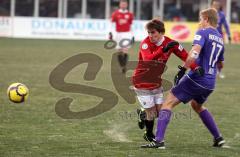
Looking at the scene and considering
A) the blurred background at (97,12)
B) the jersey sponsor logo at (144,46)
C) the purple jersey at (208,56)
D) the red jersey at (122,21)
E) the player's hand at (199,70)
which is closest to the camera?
the player's hand at (199,70)

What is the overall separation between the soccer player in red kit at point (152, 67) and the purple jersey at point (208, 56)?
31cm

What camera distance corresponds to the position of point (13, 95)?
10.9m

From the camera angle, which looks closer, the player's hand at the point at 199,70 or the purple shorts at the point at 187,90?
the player's hand at the point at 199,70

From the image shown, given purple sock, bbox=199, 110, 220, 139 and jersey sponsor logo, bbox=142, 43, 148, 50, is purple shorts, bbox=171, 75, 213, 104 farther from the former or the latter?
jersey sponsor logo, bbox=142, 43, 148, 50

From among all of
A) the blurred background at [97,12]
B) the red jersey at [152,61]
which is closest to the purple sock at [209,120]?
the red jersey at [152,61]

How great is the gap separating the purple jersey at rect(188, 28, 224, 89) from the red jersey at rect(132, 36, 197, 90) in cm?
19

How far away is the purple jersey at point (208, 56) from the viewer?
9.05 m

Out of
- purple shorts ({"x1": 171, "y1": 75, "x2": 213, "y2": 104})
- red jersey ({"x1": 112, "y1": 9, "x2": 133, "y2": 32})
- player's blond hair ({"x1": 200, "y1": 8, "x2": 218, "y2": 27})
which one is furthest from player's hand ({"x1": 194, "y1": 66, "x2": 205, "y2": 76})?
red jersey ({"x1": 112, "y1": 9, "x2": 133, "y2": 32})

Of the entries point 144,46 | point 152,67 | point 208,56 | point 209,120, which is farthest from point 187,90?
A: point 152,67

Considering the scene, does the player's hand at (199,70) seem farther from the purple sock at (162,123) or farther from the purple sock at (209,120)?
the purple sock at (209,120)

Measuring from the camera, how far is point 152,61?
9648mm

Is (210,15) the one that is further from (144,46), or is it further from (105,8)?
(105,8)

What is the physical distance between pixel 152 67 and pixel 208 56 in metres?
1.17

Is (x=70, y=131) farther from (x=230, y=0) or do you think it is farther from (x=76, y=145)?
(x=230, y=0)
